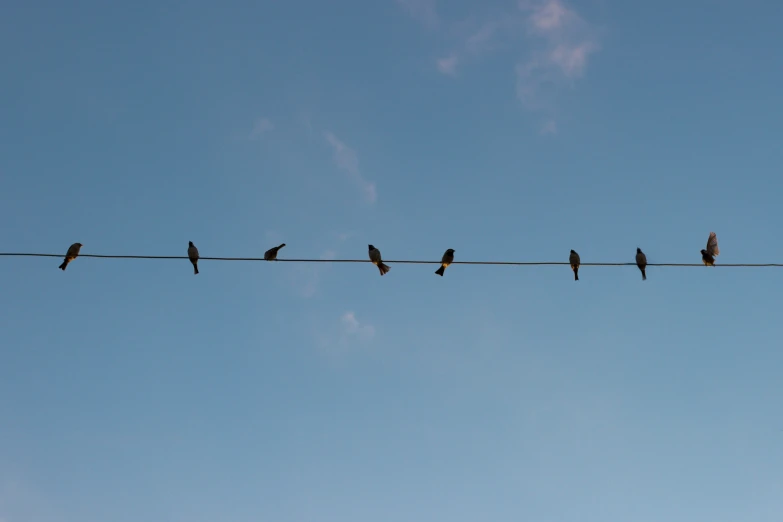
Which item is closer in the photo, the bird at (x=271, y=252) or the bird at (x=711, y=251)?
the bird at (x=711, y=251)

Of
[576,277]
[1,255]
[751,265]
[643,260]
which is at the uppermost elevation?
[643,260]

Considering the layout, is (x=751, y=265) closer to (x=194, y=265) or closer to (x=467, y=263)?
(x=467, y=263)

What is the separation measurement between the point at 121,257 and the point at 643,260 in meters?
12.9

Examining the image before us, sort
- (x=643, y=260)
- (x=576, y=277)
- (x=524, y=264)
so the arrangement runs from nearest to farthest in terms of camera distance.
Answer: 1. (x=524, y=264)
2. (x=576, y=277)
3. (x=643, y=260)

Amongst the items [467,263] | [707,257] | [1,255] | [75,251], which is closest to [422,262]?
[467,263]

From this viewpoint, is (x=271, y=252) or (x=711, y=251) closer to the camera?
(x=711, y=251)

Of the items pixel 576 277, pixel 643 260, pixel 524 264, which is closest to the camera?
pixel 524 264

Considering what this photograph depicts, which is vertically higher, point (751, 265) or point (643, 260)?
point (643, 260)

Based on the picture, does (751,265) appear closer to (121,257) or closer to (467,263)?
(467,263)

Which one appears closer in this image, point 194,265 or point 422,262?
point 422,262

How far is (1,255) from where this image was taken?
11.4 m

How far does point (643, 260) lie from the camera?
1817cm

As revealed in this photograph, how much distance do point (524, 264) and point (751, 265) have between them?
13.5ft

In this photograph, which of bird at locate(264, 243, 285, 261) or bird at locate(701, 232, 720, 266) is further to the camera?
bird at locate(264, 243, 285, 261)
